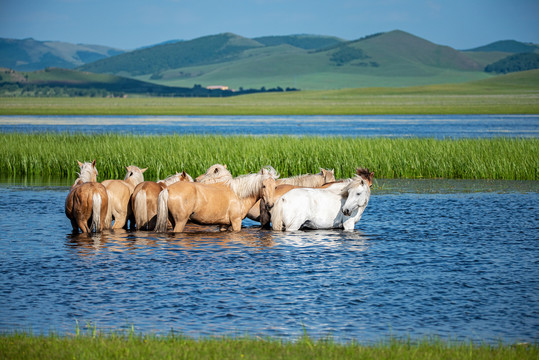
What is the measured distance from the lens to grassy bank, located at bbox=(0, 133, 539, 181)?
29.5m

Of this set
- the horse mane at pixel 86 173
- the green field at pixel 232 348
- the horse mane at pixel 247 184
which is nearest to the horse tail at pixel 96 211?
the horse mane at pixel 86 173

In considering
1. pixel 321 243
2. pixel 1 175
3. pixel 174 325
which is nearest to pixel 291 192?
pixel 321 243

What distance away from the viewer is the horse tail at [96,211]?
16141 mm

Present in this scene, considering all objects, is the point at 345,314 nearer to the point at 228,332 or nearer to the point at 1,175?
the point at 228,332

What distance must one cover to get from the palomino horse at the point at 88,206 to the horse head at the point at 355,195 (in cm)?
541

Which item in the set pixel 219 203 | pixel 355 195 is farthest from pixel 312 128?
pixel 219 203

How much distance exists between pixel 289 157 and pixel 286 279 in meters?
18.2

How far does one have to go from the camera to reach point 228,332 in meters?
9.58

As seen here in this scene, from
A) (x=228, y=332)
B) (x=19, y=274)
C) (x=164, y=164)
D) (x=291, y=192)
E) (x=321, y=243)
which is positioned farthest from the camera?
(x=164, y=164)

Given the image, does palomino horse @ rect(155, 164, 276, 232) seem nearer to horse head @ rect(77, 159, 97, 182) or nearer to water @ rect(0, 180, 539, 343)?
water @ rect(0, 180, 539, 343)

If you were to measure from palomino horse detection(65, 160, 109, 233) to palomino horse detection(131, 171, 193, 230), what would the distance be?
0.69 metres

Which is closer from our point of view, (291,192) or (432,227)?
(291,192)

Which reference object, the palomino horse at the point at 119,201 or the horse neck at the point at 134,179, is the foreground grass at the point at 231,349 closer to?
the palomino horse at the point at 119,201

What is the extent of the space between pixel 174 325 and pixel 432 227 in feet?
31.9
